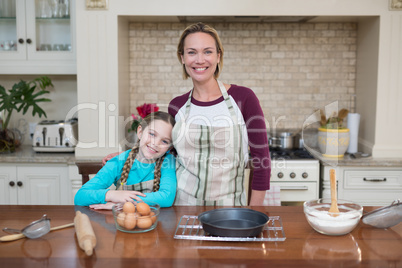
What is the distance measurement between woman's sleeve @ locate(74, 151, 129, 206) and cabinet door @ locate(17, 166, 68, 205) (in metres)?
1.46

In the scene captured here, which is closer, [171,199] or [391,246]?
[391,246]

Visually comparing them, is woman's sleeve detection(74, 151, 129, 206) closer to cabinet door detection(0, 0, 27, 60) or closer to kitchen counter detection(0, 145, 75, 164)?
kitchen counter detection(0, 145, 75, 164)

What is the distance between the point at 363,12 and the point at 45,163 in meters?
2.60

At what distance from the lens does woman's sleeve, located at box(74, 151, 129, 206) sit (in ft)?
6.00

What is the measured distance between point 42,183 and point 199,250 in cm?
235

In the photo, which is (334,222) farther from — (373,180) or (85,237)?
(373,180)

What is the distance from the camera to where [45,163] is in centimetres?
335

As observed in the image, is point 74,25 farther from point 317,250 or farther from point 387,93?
point 317,250

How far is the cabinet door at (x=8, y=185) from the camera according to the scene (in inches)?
133

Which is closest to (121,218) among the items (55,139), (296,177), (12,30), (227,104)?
(227,104)

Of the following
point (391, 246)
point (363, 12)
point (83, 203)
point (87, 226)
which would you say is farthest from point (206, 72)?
point (363, 12)

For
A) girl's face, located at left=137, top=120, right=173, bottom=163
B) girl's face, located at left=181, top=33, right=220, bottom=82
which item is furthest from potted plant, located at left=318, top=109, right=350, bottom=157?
girl's face, located at left=137, top=120, right=173, bottom=163

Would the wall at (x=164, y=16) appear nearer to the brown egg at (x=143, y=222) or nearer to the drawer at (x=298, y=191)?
the drawer at (x=298, y=191)

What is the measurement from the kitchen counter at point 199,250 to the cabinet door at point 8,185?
1877mm
